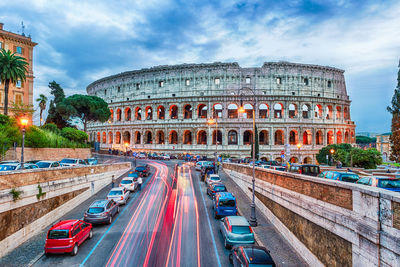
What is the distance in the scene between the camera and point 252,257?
29.3 ft

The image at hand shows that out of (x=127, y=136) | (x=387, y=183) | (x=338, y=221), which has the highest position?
(x=127, y=136)

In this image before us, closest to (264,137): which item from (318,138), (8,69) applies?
(318,138)

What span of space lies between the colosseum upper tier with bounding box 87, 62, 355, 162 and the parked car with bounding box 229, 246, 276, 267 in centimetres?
4262

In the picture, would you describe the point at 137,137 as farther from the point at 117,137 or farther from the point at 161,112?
the point at 161,112

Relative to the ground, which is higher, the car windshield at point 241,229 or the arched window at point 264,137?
the arched window at point 264,137

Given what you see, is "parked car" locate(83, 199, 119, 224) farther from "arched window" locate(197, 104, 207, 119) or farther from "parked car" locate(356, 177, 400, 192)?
"arched window" locate(197, 104, 207, 119)

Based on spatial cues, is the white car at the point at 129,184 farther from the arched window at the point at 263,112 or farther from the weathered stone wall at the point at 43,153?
the arched window at the point at 263,112

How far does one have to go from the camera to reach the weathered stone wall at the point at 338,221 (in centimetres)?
703

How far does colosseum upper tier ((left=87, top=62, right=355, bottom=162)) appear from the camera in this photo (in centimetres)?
5456

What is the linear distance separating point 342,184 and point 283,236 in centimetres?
620

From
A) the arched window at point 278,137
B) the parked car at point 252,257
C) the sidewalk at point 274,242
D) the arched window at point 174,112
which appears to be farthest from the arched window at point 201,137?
the parked car at point 252,257

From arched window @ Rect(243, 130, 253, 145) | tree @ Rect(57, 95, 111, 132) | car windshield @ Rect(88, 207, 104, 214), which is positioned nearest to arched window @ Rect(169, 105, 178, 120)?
tree @ Rect(57, 95, 111, 132)

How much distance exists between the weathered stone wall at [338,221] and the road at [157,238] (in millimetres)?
4029

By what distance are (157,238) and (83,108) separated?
47613mm
